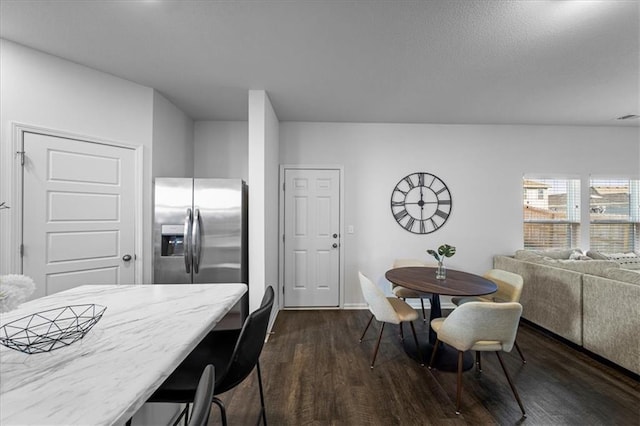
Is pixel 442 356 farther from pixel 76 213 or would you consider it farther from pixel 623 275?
pixel 76 213

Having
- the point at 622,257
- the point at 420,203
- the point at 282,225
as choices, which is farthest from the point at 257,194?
the point at 622,257

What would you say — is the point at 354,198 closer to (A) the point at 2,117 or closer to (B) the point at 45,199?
(B) the point at 45,199

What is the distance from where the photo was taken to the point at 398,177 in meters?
3.85

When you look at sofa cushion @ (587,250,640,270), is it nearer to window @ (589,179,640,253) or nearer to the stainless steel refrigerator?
window @ (589,179,640,253)

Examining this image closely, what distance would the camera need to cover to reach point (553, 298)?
281 cm

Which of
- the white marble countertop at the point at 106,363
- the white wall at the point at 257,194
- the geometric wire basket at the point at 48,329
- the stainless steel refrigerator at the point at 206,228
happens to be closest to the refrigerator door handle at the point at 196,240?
the stainless steel refrigerator at the point at 206,228

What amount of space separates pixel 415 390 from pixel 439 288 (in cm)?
80

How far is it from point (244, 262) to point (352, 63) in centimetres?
224

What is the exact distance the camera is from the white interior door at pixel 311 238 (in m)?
3.75

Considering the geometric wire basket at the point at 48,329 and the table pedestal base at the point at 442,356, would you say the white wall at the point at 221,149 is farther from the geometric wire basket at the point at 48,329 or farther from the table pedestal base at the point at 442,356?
the table pedestal base at the point at 442,356

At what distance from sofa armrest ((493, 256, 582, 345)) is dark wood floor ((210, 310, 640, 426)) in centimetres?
21

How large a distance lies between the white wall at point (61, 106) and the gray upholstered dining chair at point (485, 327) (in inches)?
115

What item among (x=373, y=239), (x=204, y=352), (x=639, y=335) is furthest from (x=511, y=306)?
(x=373, y=239)

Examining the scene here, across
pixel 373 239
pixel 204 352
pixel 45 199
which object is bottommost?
pixel 204 352
